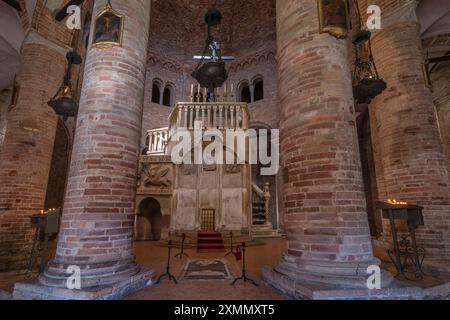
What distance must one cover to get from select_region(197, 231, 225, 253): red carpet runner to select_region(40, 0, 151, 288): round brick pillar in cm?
435

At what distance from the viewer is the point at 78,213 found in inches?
149

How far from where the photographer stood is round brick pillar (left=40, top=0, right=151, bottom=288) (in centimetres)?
369

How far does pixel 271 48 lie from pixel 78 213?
701 inches

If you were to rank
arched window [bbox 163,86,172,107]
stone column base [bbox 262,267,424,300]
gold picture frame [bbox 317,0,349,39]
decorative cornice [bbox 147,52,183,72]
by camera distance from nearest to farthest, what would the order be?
1. stone column base [bbox 262,267,424,300]
2. gold picture frame [bbox 317,0,349,39]
3. decorative cornice [bbox 147,52,183,72]
4. arched window [bbox 163,86,172,107]

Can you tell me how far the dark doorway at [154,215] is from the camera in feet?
35.5

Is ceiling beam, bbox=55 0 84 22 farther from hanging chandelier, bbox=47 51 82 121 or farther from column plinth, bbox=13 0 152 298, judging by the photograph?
column plinth, bbox=13 0 152 298

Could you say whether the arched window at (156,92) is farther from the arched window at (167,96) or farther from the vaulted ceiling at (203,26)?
the vaulted ceiling at (203,26)

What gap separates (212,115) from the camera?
37.1ft

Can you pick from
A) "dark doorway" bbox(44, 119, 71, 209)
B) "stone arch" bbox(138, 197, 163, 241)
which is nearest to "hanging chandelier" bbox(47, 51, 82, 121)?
"stone arch" bbox(138, 197, 163, 241)

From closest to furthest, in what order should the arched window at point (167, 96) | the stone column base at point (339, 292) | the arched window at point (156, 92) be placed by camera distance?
the stone column base at point (339, 292)
the arched window at point (156, 92)
the arched window at point (167, 96)

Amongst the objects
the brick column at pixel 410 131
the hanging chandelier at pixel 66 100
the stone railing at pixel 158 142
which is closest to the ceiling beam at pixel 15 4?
the hanging chandelier at pixel 66 100

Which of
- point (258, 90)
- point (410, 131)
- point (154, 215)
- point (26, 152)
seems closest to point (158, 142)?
point (154, 215)

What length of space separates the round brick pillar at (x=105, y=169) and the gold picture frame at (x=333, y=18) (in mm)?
3353
